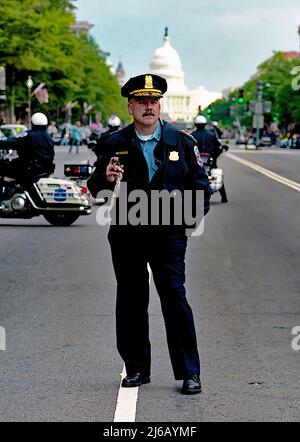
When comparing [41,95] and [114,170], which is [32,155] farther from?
[41,95]

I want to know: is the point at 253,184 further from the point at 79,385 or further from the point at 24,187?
the point at 79,385

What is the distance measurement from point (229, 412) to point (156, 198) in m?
1.28

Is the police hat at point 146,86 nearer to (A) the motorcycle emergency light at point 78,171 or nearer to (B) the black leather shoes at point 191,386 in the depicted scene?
(B) the black leather shoes at point 191,386

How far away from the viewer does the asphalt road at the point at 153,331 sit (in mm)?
6598

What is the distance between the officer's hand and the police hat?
0.39 metres

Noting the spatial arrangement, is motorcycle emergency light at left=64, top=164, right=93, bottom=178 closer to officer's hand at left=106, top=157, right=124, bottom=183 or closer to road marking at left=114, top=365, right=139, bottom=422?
road marking at left=114, top=365, right=139, bottom=422

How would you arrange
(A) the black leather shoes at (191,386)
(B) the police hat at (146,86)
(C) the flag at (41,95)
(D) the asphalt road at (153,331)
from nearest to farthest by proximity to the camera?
(D) the asphalt road at (153,331) < (B) the police hat at (146,86) < (A) the black leather shoes at (191,386) < (C) the flag at (41,95)

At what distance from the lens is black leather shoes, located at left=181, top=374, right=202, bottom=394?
6867 mm

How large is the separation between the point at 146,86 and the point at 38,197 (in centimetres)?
1188

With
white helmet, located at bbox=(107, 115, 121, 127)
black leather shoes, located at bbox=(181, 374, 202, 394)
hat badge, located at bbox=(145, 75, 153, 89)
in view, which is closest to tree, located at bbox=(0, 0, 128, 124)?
white helmet, located at bbox=(107, 115, 121, 127)

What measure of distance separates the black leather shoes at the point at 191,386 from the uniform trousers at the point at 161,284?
32 mm

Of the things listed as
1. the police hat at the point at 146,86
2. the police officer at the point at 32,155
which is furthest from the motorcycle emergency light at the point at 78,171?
the police hat at the point at 146,86

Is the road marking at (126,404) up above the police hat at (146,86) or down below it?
below

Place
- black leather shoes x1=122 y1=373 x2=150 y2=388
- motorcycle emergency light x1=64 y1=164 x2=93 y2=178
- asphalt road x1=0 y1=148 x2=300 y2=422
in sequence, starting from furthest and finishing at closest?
motorcycle emergency light x1=64 y1=164 x2=93 y2=178 → black leather shoes x1=122 y1=373 x2=150 y2=388 → asphalt road x1=0 y1=148 x2=300 y2=422
